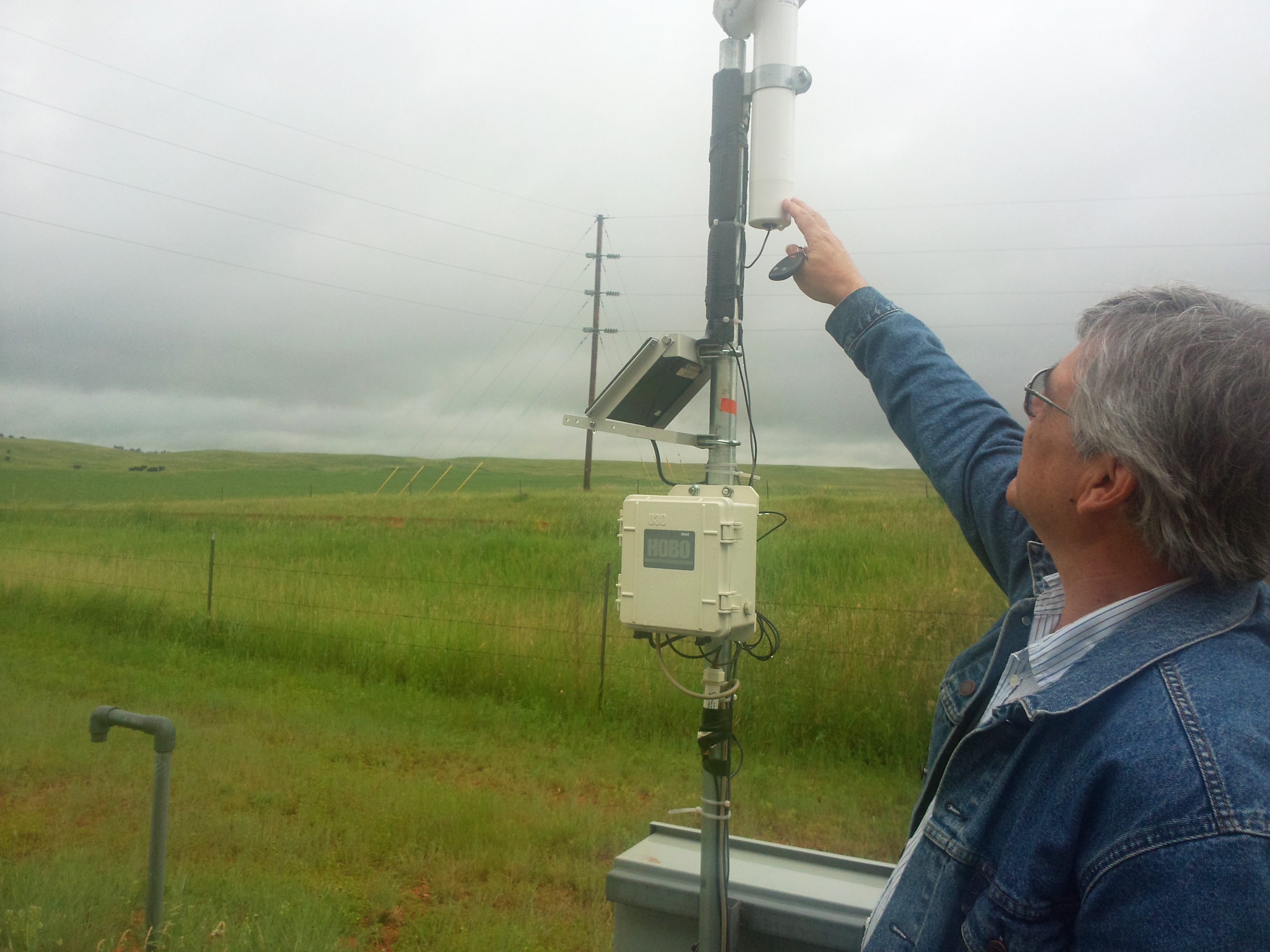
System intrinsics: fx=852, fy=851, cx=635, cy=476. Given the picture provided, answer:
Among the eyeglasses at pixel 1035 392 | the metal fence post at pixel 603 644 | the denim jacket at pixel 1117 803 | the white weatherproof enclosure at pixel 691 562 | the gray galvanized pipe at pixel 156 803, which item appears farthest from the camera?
the metal fence post at pixel 603 644

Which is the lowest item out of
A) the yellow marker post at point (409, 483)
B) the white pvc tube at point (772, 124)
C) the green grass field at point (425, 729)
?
the green grass field at point (425, 729)

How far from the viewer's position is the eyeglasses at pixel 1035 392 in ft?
3.47

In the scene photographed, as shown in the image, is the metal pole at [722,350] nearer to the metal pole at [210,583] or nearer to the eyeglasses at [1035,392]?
the eyeglasses at [1035,392]

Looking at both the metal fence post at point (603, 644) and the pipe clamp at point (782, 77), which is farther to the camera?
the metal fence post at point (603, 644)

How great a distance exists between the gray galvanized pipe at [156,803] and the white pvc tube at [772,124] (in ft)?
6.79

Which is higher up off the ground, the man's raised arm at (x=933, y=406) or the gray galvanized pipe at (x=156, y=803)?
the man's raised arm at (x=933, y=406)

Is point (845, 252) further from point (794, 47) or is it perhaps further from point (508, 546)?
point (508, 546)

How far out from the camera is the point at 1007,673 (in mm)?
1036

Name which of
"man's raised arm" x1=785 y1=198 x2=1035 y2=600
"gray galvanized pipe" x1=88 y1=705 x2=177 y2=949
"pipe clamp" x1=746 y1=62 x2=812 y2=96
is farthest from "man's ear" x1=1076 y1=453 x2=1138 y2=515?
"gray galvanized pipe" x1=88 y1=705 x2=177 y2=949

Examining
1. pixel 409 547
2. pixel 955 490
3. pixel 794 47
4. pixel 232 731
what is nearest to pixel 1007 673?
pixel 955 490

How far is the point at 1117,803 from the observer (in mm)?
759

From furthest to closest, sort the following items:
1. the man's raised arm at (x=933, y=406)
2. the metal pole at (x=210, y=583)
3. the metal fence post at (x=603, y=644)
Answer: the metal pole at (x=210, y=583) → the metal fence post at (x=603, y=644) → the man's raised arm at (x=933, y=406)

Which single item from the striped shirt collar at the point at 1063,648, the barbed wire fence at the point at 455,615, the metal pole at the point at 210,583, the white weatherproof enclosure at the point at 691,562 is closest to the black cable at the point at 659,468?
the white weatherproof enclosure at the point at 691,562

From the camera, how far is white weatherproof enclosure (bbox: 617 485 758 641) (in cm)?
180
